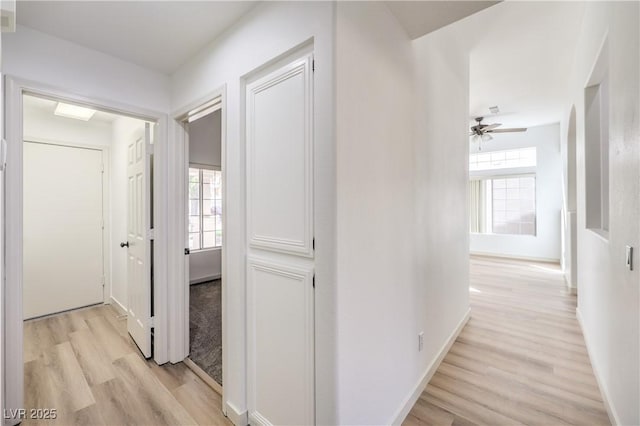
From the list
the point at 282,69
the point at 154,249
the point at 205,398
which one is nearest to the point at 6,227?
the point at 154,249

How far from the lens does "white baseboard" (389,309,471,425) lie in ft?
5.90

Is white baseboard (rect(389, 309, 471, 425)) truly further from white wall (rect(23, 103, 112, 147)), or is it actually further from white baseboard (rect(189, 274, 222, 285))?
white wall (rect(23, 103, 112, 147))

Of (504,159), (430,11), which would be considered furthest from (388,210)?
(504,159)

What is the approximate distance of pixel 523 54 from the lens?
127 inches

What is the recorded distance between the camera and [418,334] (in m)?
2.04

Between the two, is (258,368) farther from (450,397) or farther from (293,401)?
(450,397)

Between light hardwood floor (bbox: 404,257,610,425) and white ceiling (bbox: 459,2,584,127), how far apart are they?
295 cm

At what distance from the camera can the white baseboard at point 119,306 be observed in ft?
11.6

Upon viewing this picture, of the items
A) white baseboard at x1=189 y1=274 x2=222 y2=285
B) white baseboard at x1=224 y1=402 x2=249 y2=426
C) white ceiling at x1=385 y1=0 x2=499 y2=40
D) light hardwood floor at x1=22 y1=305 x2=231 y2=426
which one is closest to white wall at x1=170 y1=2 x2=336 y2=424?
white baseboard at x1=224 y1=402 x2=249 y2=426

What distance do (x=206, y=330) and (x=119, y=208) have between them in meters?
1.96

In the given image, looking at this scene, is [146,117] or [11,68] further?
[146,117]

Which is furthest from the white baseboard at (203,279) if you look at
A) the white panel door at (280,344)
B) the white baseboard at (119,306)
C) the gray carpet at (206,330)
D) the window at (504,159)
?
the window at (504,159)

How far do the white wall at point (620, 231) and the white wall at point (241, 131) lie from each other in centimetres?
131

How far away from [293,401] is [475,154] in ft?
25.0
